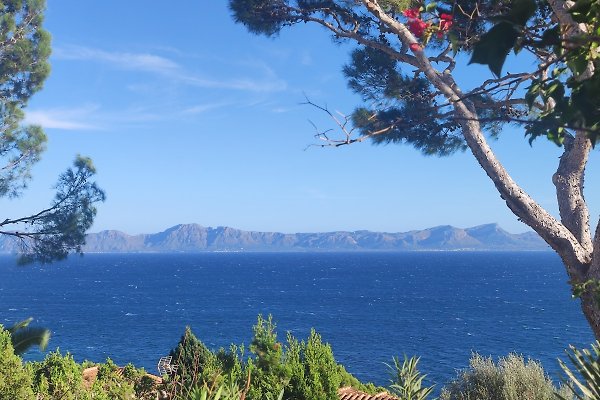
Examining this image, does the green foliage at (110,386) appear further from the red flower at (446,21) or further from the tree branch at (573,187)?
the red flower at (446,21)

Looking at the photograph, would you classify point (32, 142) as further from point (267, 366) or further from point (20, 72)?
point (267, 366)

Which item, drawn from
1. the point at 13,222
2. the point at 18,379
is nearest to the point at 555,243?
the point at 18,379

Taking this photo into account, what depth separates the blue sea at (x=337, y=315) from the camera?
39719mm

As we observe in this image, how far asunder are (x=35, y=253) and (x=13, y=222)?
1.03m

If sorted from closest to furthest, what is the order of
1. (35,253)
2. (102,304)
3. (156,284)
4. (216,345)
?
A: (35,253) < (216,345) < (102,304) < (156,284)

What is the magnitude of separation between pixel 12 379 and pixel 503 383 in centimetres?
889

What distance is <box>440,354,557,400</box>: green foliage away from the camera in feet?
36.0

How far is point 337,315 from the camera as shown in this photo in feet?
187

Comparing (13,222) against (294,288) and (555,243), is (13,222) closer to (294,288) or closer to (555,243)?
(555,243)

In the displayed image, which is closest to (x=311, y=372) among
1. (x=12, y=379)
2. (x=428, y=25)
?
(x=12, y=379)

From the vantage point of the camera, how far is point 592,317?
5055mm

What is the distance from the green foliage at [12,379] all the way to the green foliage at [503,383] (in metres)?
7.74

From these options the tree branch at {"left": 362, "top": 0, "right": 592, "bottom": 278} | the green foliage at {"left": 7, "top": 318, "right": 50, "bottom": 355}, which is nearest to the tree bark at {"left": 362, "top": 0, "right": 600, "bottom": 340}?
the tree branch at {"left": 362, "top": 0, "right": 592, "bottom": 278}

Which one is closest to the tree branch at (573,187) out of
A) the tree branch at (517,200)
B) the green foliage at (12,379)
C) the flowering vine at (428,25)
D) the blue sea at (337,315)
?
the tree branch at (517,200)
